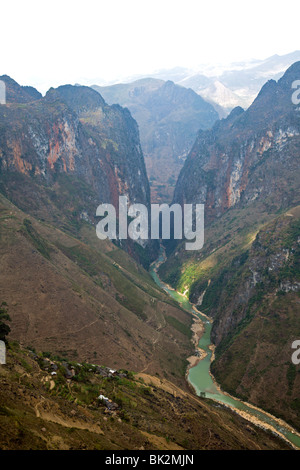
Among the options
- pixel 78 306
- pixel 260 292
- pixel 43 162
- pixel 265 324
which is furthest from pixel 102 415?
pixel 43 162

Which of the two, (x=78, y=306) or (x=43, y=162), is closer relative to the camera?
(x=78, y=306)

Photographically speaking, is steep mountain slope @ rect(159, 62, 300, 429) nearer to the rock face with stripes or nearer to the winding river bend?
the winding river bend

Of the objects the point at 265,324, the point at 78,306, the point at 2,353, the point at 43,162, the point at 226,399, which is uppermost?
the point at 43,162

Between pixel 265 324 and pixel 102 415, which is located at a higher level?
pixel 102 415

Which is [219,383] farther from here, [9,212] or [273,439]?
[9,212]

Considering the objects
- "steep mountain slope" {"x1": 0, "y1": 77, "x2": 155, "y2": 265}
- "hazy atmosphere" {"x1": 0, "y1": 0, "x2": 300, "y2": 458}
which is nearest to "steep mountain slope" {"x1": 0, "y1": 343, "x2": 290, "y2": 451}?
"hazy atmosphere" {"x1": 0, "y1": 0, "x2": 300, "y2": 458}

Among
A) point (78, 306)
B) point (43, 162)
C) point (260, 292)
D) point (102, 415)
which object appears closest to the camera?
point (102, 415)

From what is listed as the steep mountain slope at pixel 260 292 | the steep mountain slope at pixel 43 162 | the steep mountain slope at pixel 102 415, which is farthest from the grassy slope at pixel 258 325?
the steep mountain slope at pixel 43 162

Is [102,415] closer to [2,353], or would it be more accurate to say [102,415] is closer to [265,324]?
[2,353]
